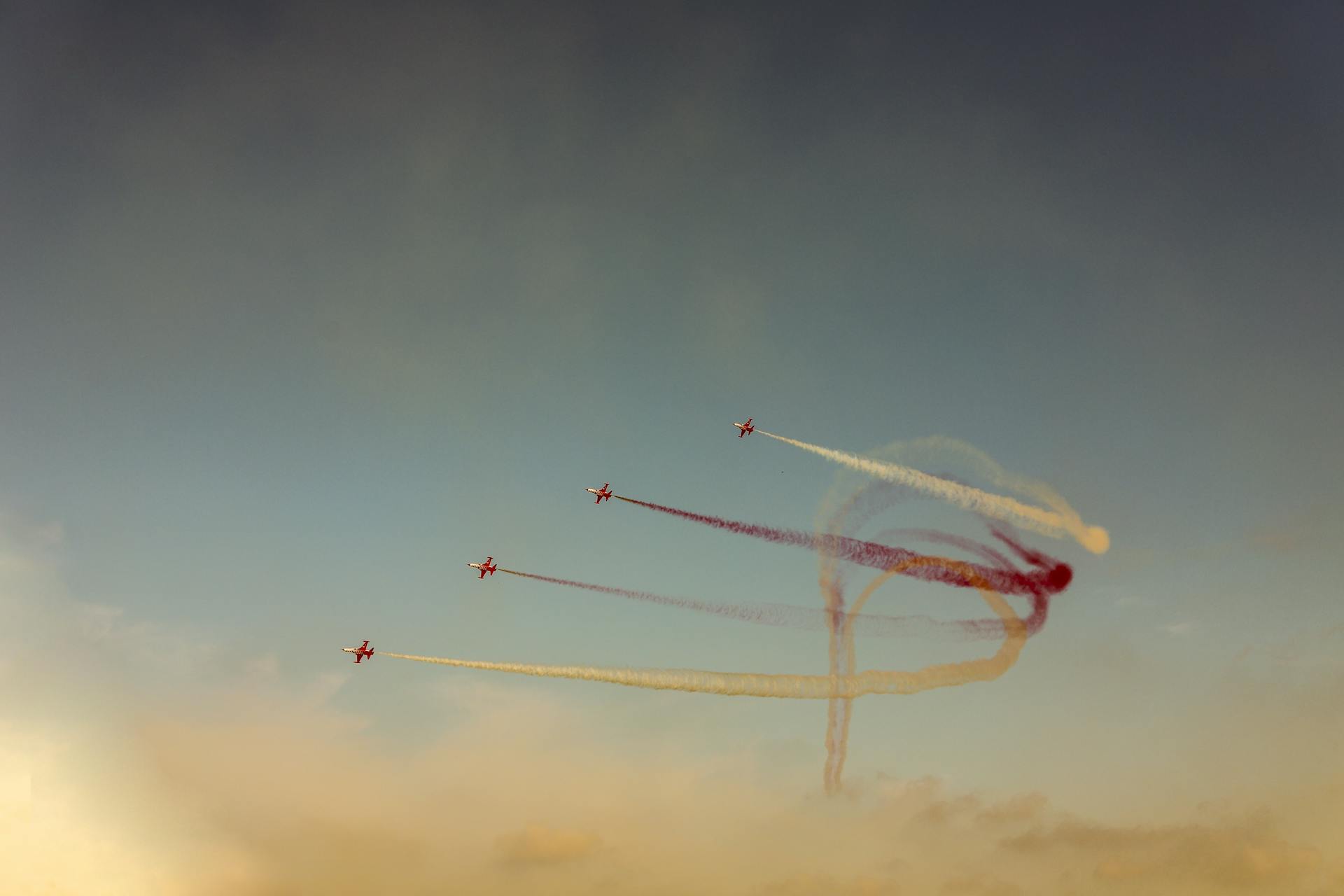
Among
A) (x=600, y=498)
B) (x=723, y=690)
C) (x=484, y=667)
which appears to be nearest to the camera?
(x=723, y=690)

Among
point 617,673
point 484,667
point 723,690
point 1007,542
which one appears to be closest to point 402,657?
point 484,667

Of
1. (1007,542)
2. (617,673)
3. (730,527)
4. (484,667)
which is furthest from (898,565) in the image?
(484,667)

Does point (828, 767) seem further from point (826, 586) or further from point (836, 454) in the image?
point (836, 454)

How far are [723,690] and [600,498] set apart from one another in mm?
29180

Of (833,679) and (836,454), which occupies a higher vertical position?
(836,454)

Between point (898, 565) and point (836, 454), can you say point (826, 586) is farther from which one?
point (836, 454)

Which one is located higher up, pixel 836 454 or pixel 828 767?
pixel 836 454

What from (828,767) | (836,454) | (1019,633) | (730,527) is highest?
(836,454)

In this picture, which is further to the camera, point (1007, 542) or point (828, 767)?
point (1007, 542)

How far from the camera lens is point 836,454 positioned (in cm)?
9150

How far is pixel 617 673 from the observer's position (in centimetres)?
8600

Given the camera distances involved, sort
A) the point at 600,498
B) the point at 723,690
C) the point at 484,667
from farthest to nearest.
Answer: the point at 600,498 → the point at 484,667 → the point at 723,690

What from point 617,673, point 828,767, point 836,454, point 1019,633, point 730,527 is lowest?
point 828,767

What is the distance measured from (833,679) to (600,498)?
3665 centimetres
